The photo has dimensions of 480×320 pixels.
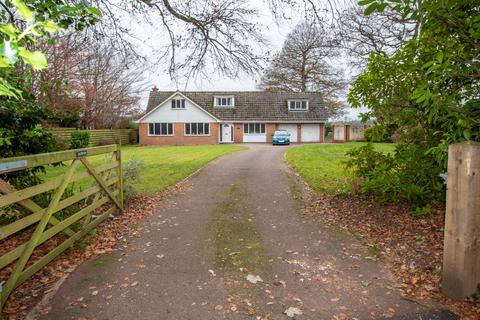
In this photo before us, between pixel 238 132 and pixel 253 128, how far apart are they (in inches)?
69.3

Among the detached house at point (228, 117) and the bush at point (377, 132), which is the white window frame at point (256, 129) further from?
the bush at point (377, 132)

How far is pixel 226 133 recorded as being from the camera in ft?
128

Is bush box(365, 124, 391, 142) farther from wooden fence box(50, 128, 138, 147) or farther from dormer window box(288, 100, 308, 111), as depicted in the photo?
dormer window box(288, 100, 308, 111)

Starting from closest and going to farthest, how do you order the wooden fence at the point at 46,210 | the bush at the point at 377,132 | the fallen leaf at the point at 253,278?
1. the wooden fence at the point at 46,210
2. the fallen leaf at the point at 253,278
3. the bush at the point at 377,132

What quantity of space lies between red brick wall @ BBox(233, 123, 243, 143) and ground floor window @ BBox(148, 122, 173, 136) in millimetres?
7030

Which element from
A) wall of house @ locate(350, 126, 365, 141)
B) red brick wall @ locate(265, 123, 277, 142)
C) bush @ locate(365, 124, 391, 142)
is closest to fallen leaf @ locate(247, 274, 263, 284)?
bush @ locate(365, 124, 391, 142)

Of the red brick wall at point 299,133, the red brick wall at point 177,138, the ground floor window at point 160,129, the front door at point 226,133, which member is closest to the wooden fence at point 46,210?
the red brick wall at point 177,138

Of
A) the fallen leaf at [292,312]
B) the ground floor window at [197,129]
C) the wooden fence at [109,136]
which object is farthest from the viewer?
the ground floor window at [197,129]

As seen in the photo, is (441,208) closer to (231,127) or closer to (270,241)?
(270,241)

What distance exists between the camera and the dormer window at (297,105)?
1559 inches

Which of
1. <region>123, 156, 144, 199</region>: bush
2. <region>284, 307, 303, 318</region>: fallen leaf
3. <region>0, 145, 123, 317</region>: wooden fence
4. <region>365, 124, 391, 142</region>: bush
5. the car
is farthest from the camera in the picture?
the car

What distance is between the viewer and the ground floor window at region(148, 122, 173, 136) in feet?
125

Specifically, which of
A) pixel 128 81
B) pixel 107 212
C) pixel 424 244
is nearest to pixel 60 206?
pixel 107 212

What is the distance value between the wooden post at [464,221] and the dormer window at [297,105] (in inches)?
1433
